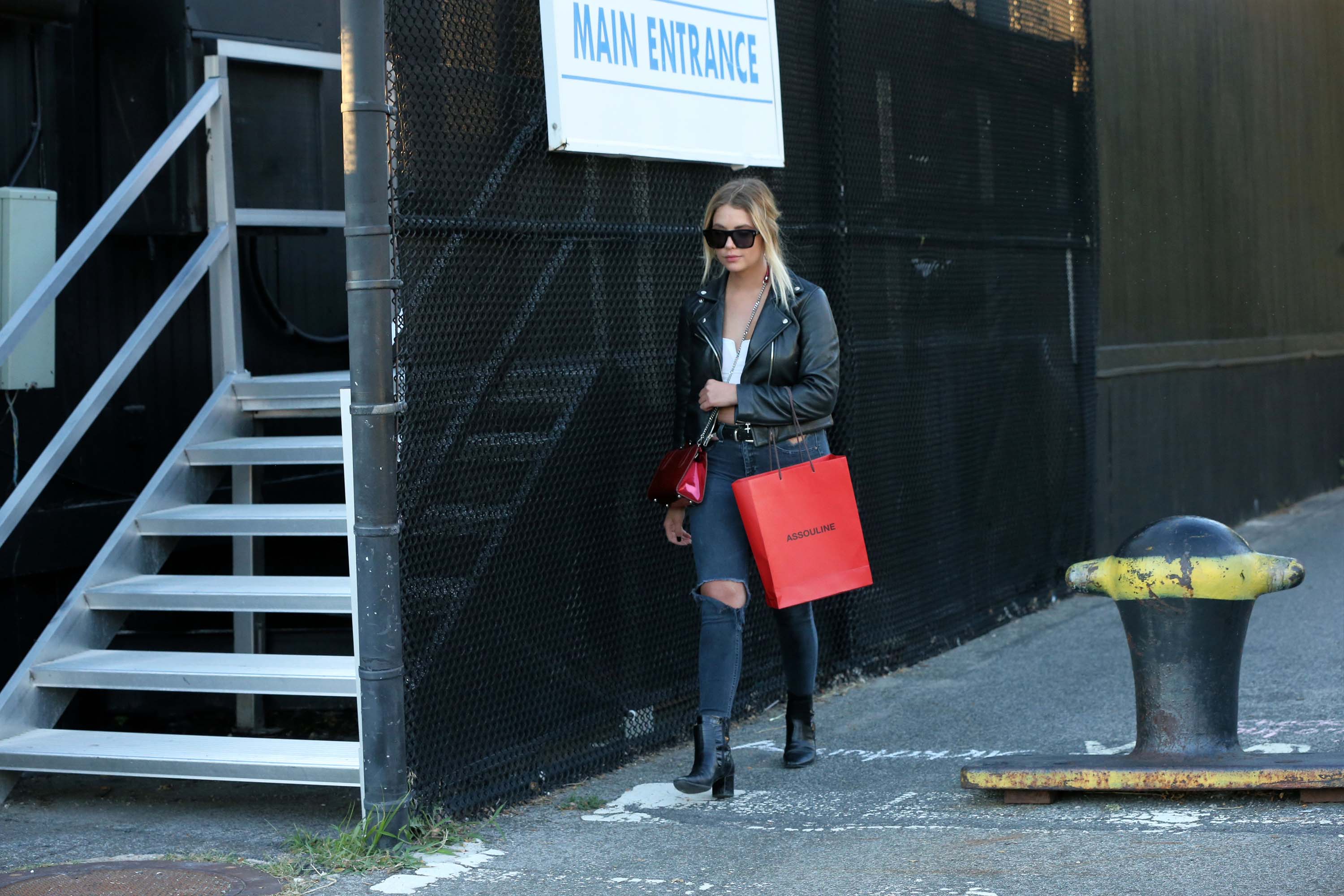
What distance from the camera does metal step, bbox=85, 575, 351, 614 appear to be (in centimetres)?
581

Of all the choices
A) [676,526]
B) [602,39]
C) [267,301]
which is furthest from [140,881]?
[267,301]

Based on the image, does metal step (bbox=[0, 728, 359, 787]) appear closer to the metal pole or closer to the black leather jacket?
the metal pole

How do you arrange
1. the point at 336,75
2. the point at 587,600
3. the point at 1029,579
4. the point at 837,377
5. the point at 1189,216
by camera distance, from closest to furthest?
the point at 837,377
the point at 587,600
the point at 336,75
the point at 1029,579
the point at 1189,216

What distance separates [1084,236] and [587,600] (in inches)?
204

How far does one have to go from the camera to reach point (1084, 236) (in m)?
9.73

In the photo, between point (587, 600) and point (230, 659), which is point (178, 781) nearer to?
point (230, 659)

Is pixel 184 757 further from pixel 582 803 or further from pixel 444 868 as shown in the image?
pixel 582 803

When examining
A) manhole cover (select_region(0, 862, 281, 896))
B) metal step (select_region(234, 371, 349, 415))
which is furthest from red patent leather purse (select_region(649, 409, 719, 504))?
metal step (select_region(234, 371, 349, 415))

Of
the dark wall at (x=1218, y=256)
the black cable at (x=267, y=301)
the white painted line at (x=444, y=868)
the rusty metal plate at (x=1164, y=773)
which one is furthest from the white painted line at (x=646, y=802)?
the dark wall at (x=1218, y=256)

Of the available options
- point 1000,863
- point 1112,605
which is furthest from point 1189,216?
point 1000,863

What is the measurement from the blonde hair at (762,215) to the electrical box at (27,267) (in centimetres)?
275

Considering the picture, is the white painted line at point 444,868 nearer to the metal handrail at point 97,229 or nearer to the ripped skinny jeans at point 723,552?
the ripped skinny jeans at point 723,552

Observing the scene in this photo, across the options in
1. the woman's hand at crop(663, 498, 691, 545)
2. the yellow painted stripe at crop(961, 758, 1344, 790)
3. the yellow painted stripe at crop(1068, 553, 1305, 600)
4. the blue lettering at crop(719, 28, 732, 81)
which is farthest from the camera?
the blue lettering at crop(719, 28, 732, 81)

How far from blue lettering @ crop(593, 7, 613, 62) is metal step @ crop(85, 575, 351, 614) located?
6.78ft
